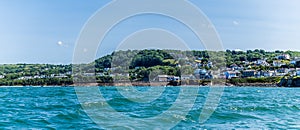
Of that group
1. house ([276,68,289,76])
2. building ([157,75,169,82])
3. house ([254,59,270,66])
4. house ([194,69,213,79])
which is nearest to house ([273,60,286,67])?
house ([254,59,270,66])

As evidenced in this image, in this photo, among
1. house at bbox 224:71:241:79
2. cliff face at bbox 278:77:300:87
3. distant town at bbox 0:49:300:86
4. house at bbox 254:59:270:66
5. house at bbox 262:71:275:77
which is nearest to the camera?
distant town at bbox 0:49:300:86

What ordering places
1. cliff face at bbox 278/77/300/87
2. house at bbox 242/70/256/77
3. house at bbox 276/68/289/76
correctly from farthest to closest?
house at bbox 276/68/289/76, house at bbox 242/70/256/77, cliff face at bbox 278/77/300/87

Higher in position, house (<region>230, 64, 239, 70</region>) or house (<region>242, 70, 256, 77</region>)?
house (<region>230, 64, 239, 70</region>)

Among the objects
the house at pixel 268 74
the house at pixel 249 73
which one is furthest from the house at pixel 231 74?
the house at pixel 268 74

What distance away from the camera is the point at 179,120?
14.8 metres

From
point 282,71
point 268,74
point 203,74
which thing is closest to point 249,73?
point 268,74

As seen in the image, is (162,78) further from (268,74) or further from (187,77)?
(268,74)

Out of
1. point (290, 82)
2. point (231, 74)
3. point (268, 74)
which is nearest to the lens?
point (290, 82)

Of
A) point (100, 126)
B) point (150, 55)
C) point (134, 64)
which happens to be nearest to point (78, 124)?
point (100, 126)

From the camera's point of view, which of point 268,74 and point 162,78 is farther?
point 268,74

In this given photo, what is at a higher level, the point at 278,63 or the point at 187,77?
the point at 278,63

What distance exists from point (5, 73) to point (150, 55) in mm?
104037

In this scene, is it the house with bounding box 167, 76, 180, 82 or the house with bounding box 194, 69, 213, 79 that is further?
the house with bounding box 194, 69, 213, 79

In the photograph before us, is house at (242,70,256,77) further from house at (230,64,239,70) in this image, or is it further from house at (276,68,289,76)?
house at (276,68,289,76)
